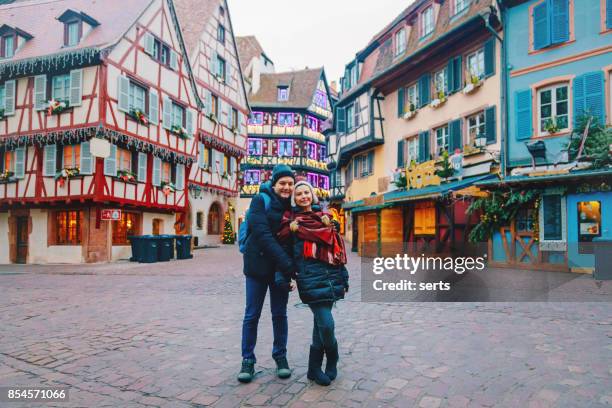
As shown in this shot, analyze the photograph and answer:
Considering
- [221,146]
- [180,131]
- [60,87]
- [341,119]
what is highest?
[341,119]

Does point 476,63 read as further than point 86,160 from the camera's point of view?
No

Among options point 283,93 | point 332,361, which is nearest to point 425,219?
point 332,361

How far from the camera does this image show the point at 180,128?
72.1 feet

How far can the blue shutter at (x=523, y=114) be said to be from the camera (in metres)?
13.8

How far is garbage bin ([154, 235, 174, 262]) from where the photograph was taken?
18266mm

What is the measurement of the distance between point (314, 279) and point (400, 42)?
1875 centimetres

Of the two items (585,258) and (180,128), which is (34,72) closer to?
(180,128)

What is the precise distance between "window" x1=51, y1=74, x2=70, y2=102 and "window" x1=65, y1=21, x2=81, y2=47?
1.42 meters

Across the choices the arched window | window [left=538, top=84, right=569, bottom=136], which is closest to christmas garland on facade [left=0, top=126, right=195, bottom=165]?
the arched window

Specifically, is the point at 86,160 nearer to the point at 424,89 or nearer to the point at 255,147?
the point at 424,89

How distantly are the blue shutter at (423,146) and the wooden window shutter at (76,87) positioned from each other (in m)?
13.2

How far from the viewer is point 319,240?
3.44 m

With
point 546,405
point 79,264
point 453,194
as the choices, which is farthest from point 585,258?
point 79,264

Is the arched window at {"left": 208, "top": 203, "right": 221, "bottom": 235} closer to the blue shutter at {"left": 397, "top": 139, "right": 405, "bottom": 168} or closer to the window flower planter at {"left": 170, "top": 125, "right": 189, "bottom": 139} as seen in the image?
the window flower planter at {"left": 170, "top": 125, "right": 189, "bottom": 139}
